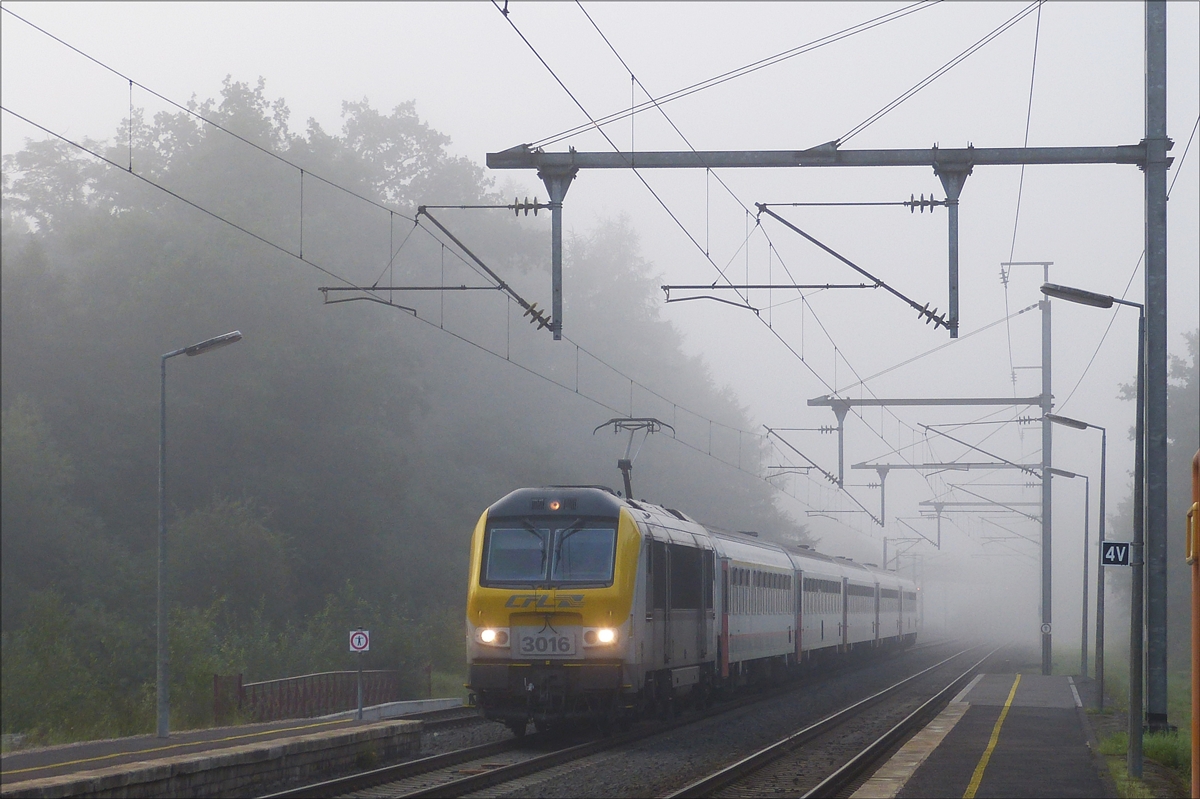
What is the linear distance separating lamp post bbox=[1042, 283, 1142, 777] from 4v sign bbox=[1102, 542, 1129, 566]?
991 millimetres

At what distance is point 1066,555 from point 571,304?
226ft

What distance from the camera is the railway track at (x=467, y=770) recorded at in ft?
45.4

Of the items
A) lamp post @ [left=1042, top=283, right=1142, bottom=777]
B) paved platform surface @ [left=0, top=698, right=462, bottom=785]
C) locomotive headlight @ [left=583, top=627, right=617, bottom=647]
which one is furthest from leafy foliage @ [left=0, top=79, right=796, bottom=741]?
lamp post @ [left=1042, top=283, right=1142, bottom=777]

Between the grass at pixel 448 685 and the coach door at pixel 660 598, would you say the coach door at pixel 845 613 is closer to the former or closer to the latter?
the grass at pixel 448 685

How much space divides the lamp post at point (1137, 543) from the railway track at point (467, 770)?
6.77 meters

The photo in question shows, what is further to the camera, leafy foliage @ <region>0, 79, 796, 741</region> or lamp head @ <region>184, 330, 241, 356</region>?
leafy foliage @ <region>0, 79, 796, 741</region>

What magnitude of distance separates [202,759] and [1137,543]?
417 inches

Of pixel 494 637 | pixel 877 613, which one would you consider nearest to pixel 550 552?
pixel 494 637

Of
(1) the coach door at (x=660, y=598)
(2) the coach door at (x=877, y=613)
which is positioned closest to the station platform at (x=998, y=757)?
(1) the coach door at (x=660, y=598)

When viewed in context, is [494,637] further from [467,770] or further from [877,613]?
[877,613]

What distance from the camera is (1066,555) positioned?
126375 millimetres

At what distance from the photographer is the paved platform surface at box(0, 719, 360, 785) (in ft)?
43.7

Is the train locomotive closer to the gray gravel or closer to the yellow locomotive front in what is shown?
the yellow locomotive front

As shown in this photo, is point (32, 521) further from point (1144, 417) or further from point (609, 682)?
point (1144, 417)
